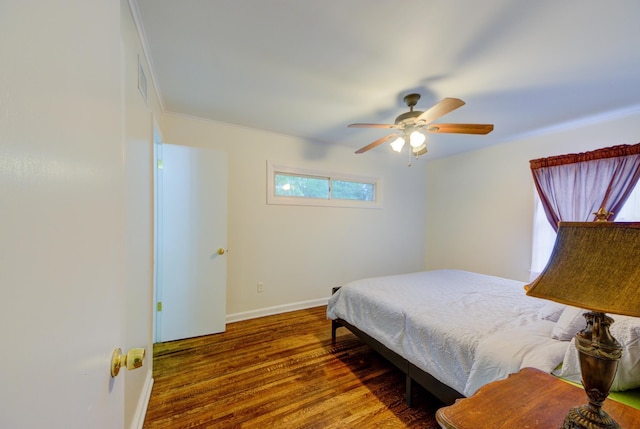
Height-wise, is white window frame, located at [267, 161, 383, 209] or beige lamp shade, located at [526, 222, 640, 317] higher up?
white window frame, located at [267, 161, 383, 209]

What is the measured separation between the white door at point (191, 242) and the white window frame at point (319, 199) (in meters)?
0.68

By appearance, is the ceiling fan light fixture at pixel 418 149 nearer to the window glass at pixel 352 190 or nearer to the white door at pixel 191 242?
the window glass at pixel 352 190

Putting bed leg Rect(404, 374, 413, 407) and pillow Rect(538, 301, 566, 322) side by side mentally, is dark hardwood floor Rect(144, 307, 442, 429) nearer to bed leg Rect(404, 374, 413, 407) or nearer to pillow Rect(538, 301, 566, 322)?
bed leg Rect(404, 374, 413, 407)

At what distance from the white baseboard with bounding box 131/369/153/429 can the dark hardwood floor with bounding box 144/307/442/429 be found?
0.04 meters

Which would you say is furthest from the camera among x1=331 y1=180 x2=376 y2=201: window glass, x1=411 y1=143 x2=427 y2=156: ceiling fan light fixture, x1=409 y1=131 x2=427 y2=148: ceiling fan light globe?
x1=331 y1=180 x2=376 y2=201: window glass

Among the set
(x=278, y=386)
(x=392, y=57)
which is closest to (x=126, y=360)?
(x=278, y=386)

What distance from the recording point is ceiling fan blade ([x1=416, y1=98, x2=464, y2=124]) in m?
1.69

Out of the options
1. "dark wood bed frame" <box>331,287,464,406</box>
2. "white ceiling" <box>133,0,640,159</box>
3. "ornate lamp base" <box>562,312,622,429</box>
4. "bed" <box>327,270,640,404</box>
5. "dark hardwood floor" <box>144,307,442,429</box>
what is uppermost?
"white ceiling" <box>133,0,640,159</box>

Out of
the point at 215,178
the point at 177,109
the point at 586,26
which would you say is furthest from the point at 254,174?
the point at 586,26

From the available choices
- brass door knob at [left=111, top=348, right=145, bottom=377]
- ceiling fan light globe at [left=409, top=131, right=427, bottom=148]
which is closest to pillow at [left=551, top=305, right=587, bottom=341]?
ceiling fan light globe at [left=409, top=131, right=427, bottom=148]

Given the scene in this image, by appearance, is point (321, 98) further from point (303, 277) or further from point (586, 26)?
point (303, 277)

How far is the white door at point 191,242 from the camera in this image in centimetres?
258

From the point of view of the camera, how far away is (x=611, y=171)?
261cm

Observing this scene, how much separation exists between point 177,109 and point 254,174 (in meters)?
1.08
